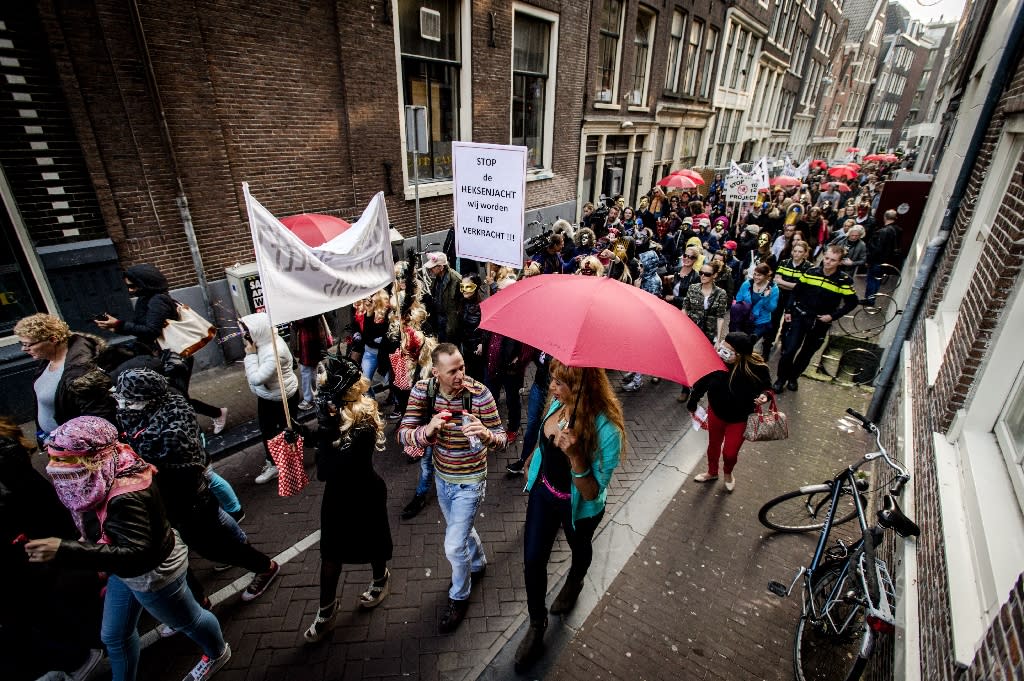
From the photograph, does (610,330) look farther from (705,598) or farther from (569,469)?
(705,598)

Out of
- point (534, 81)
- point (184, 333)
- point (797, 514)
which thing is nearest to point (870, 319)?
point (797, 514)

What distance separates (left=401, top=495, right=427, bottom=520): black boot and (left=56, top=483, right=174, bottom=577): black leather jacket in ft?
6.83

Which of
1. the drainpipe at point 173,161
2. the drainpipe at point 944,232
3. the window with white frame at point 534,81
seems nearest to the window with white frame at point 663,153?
the window with white frame at point 534,81

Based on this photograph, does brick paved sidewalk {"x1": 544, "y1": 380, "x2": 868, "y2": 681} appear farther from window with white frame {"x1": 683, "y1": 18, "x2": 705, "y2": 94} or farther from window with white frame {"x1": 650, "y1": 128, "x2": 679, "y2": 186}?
window with white frame {"x1": 683, "y1": 18, "x2": 705, "y2": 94}

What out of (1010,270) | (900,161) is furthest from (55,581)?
(900,161)

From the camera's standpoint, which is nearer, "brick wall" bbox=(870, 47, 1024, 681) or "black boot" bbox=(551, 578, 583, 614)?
"brick wall" bbox=(870, 47, 1024, 681)

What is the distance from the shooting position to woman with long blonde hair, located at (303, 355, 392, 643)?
2.63 m

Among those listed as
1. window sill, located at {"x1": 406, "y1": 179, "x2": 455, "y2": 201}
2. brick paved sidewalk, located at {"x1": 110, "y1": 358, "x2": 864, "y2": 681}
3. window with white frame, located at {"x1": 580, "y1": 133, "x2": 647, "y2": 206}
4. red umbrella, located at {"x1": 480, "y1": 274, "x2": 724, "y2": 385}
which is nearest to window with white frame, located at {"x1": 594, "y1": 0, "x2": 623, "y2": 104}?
window with white frame, located at {"x1": 580, "y1": 133, "x2": 647, "y2": 206}

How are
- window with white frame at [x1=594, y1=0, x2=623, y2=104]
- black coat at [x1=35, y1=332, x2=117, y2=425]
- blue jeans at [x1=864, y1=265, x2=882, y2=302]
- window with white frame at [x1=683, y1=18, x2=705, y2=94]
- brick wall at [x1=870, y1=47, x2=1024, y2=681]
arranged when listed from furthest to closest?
window with white frame at [x1=683, y1=18, x2=705, y2=94], window with white frame at [x1=594, y1=0, x2=623, y2=104], blue jeans at [x1=864, y1=265, x2=882, y2=302], black coat at [x1=35, y1=332, x2=117, y2=425], brick wall at [x1=870, y1=47, x2=1024, y2=681]

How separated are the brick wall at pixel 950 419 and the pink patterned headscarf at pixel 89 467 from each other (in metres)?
3.53

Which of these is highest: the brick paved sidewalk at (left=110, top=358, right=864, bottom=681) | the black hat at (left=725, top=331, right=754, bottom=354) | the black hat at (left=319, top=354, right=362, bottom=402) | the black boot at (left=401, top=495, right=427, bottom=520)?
the black hat at (left=319, top=354, right=362, bottom=402)

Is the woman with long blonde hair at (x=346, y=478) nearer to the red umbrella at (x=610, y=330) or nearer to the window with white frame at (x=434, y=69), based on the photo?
the red umbrella at (x=610, y=330)

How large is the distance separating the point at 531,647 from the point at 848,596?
2061mm

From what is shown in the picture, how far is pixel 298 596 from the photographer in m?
3.52
